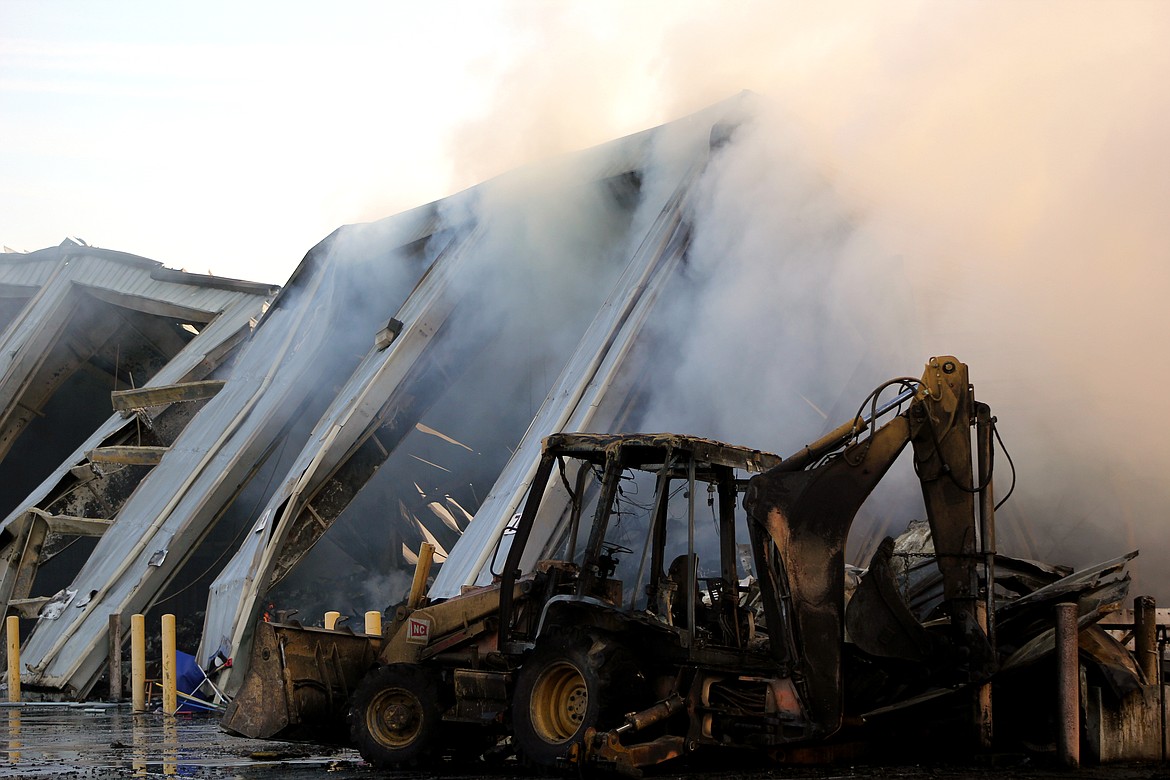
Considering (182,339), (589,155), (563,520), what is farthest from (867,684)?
(182,339)

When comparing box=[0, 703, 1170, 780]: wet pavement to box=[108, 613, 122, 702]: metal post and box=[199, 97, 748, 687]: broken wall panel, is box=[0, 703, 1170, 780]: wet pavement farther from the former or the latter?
box=[199, 97, 748, 687]: broken wall panel

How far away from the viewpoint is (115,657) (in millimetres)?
18922

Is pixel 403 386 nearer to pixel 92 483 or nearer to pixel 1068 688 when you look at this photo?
pixel 92 483

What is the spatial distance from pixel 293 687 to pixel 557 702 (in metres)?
2.22

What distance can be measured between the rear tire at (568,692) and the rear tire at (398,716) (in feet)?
2.81

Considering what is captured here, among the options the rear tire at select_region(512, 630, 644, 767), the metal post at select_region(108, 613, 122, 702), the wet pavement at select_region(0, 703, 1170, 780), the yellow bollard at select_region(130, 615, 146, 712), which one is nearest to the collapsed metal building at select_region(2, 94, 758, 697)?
the metal post at select_region(108, 613, 122, 702)

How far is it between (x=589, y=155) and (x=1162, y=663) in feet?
42.9

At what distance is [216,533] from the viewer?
26.2 metres

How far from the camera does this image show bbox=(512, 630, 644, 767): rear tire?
795cm

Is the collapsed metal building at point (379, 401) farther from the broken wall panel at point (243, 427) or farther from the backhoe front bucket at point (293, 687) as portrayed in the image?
the backhoe front bucket at point (293, 687)

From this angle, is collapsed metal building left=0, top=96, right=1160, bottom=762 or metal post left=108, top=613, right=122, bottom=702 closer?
collapsed metal building left=0, top=96, right=1160, bottom=762

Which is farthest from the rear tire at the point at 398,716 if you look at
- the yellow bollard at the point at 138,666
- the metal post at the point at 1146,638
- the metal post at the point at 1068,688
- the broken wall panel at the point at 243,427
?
the broken wall panel at the point at 243,427

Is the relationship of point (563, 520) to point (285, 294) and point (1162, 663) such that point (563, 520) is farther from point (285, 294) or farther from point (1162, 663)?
point (285, 294)

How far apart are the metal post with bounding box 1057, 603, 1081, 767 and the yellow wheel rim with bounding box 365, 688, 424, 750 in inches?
166
